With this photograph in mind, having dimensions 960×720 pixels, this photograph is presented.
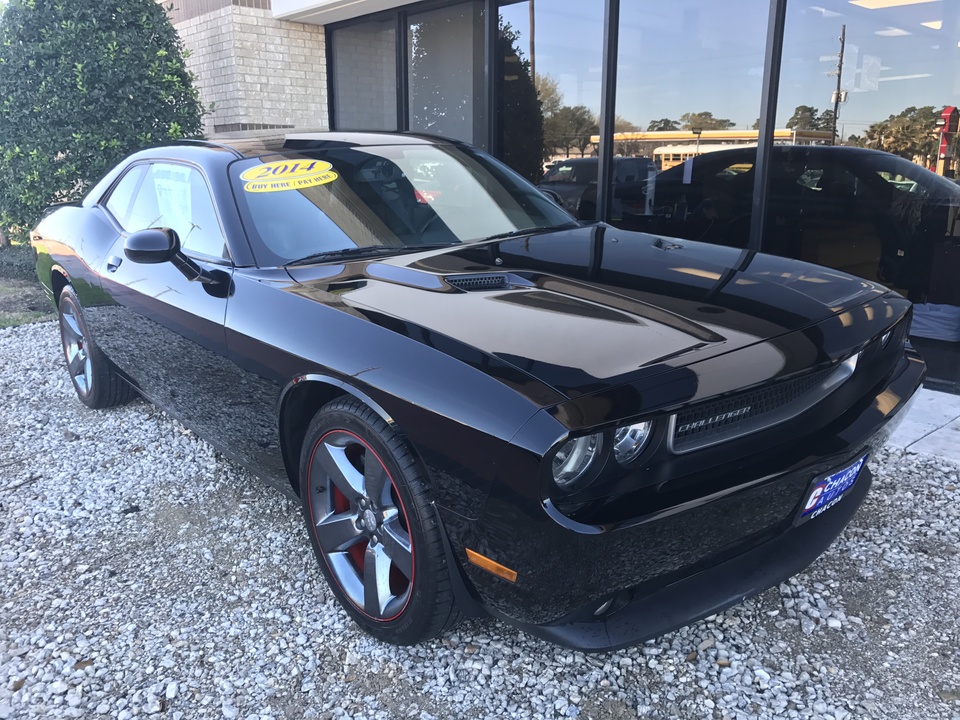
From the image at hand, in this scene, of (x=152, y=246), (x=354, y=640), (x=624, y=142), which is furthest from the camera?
(x=624, y=142)

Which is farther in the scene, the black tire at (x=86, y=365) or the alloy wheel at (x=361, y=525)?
the black tire at (x=86, y=365)

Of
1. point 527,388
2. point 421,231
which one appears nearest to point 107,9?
point 421,231

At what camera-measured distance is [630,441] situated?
1.82 metres

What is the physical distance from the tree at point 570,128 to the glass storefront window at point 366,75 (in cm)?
263

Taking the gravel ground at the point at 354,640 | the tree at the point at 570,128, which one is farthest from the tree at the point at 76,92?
the gravel ground at the point at 354,640

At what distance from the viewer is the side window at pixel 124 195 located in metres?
3.91

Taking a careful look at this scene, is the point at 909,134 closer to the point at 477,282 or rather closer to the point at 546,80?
the point at 546,80

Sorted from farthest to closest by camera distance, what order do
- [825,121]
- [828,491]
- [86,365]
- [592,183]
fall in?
[592,183] → [825,121] → [86,365] → [828,491]

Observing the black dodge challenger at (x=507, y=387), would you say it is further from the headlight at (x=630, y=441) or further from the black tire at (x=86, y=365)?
the black tire at (x=86, y=365)

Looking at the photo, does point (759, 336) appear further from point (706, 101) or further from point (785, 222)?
point (706, 101)

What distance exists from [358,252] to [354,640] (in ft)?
4.50

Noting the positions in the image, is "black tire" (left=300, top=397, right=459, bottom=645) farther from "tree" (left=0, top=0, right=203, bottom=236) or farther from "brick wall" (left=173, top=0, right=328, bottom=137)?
"brick wall" (left=173, top=0, right=328, bottom=137)

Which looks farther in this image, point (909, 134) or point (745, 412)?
point (909, 134)

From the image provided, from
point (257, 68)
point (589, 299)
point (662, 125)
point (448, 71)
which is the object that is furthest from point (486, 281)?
point (257, 68)
